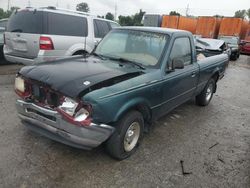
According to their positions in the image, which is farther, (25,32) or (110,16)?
(110,16)

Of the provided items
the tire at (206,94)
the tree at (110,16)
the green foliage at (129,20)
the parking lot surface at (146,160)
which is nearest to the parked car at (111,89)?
the parking lot surface at (146,160)

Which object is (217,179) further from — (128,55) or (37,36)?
(37,36)

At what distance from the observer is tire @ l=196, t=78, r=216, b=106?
6.12 meters

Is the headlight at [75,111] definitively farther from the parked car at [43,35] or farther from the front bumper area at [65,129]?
the parked car at [43,35]

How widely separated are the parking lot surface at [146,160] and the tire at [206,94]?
3.65 ft

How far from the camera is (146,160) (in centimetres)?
356

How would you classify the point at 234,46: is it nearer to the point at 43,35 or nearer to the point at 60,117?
the point at 43,35

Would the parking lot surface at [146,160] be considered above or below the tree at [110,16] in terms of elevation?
below

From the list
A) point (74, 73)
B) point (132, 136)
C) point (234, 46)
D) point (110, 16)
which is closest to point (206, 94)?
point (132, 136)

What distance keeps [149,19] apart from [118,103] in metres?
29.4

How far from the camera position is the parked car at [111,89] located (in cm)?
288

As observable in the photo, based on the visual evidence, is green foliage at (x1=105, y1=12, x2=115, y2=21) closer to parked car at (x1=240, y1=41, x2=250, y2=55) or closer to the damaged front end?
parked car at (x1=240, y1=41, x2=250, y2=55)

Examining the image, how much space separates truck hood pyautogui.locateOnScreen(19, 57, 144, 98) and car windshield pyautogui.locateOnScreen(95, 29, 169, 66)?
0.34m

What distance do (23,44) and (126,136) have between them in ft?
14.8
